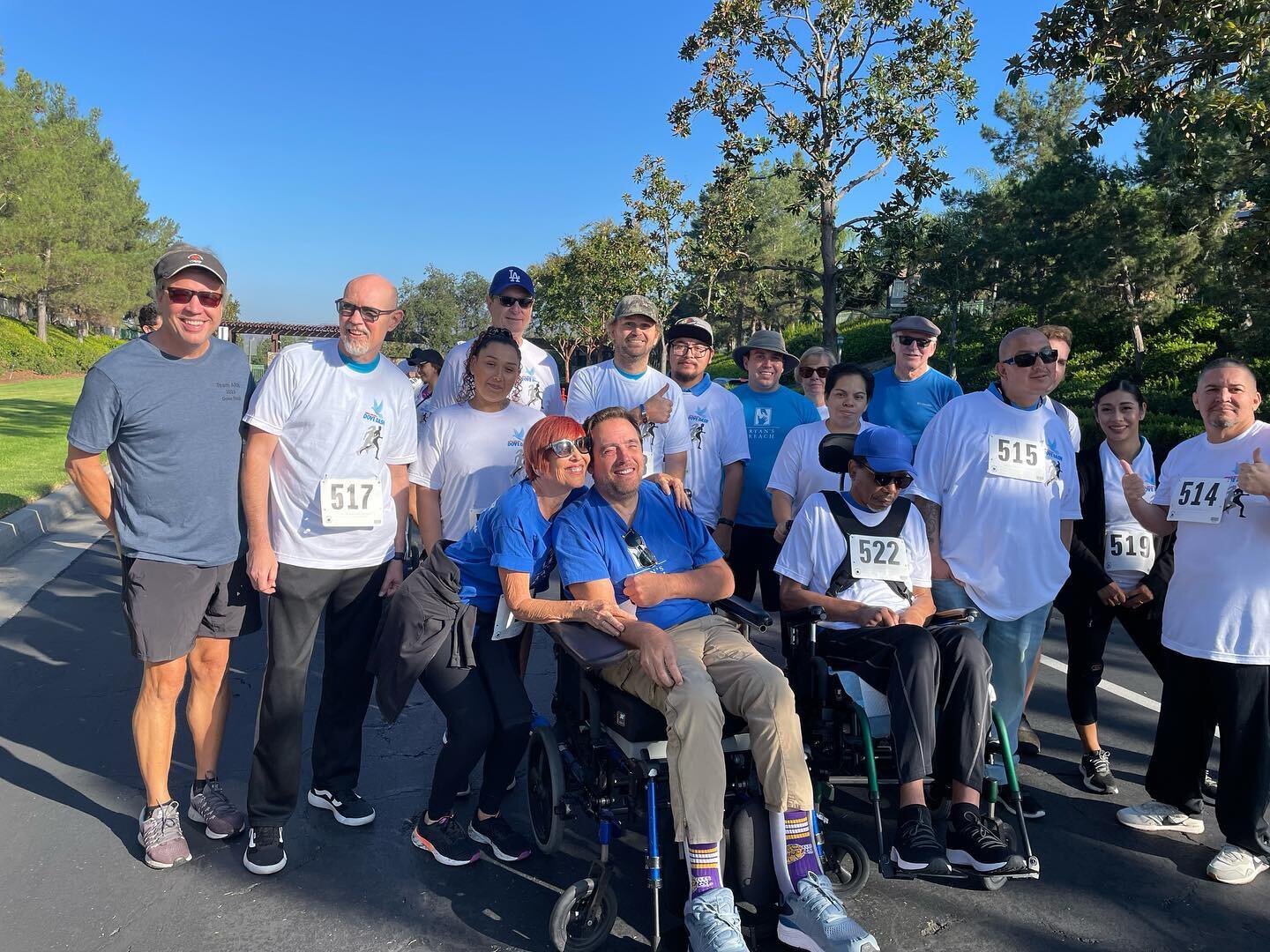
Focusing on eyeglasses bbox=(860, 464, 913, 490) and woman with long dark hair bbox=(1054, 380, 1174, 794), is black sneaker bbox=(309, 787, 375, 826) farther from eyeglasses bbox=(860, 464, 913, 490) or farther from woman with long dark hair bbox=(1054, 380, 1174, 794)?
woman with long dark hair bbox=(1054, 380, 1174, 794)

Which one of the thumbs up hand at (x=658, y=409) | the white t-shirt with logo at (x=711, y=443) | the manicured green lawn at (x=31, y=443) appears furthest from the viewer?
the manicured green lawn at (x=31, y=443)

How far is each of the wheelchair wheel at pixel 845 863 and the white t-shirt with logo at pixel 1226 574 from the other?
5.22ft

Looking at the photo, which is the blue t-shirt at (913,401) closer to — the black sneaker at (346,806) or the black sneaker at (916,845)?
the black sneaker at (916,845)

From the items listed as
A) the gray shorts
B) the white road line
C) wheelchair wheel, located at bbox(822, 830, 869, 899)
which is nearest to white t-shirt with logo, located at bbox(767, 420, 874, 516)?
wheelchair wheel, located at bbox(822, 830, 869, 899)

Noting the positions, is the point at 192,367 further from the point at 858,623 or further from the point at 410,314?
the point at 410,314

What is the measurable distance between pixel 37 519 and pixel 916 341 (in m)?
8.94

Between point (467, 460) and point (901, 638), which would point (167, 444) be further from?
point (901, 638)

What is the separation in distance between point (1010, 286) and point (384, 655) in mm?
24207

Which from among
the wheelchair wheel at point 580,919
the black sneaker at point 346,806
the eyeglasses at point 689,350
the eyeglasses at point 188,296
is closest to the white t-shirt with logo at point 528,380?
the eyeglasses at point 689,350

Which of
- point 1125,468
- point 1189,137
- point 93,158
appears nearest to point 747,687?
point 1125,468

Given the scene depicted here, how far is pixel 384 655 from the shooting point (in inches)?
128

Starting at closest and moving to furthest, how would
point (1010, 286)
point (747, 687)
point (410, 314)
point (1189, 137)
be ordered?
1. point (747, 687)
2. point (1189, 137)
3. point (1010, 286)
4. point (410, 314)

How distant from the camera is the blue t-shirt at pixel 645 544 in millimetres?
3256

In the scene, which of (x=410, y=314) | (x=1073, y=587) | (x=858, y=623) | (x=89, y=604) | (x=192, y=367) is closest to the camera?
(x=192, y=367)
